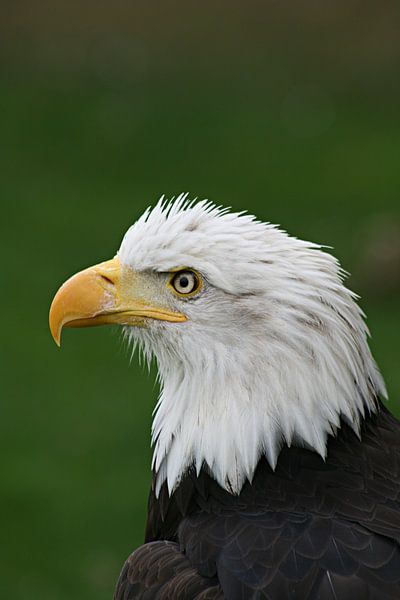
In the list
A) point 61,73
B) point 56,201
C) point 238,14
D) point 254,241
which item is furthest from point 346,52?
point 254,241

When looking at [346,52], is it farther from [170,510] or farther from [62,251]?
[170,510]

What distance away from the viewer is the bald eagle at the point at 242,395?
13.3ft

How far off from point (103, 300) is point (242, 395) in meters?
0.59

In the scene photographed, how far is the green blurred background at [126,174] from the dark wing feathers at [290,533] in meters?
3.25

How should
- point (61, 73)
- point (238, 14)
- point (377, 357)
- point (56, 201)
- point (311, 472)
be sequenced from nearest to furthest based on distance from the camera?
point (311, 472), point (377, 357), point (56, 201), point (61, 73), point (238, 14)

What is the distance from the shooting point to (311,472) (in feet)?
13.8

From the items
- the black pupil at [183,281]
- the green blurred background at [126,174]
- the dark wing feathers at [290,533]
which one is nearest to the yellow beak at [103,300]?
the black pupil at [183,281]

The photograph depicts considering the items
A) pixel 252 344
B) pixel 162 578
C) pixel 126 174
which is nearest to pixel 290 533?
pixel 162 578

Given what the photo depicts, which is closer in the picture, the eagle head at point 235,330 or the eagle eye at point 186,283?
the eagle head at point 235,330

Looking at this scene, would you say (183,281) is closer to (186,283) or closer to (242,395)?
(186,283)

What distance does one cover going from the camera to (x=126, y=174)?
1395cm

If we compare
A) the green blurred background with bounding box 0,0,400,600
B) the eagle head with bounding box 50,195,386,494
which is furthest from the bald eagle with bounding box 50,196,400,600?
the green blurred background with bounding box 0,0,400,600

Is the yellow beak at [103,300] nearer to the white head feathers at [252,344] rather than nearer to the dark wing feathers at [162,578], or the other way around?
the white head feathers at [252,344]

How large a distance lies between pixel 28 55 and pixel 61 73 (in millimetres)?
685
